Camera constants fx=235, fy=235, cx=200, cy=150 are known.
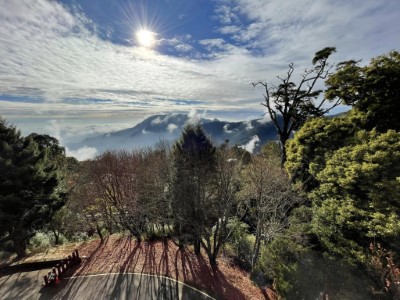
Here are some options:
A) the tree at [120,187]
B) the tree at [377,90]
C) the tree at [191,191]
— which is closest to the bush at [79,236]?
the tree at [120,187]

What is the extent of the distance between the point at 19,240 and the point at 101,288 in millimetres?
7717

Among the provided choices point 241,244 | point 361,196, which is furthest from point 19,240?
point 361,196

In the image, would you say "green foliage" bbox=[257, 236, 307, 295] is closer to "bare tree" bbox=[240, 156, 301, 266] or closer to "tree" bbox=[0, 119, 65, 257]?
"bare tree" bbox=[240, 156, 301, 266]

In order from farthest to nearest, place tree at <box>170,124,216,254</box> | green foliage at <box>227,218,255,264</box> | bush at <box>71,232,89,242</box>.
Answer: bush at <box>71,232,89,242</box> < green foliage at <box>227,218,255,264</box> < tree at <box>170,124,216,254</box>

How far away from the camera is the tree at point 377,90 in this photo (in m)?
12.4

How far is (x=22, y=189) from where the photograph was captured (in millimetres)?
15539

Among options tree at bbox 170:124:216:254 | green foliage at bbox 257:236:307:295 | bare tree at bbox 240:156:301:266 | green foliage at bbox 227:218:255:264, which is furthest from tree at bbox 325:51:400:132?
green foliage at bbox 227:218:255:264

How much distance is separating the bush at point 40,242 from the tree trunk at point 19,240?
1.13m

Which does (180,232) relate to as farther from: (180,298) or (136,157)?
(136,157)

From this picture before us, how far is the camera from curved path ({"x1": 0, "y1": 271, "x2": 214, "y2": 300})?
39.5 ft

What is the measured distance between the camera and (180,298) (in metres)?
12.2

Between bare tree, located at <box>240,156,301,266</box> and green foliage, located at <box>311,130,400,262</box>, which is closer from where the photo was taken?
green foliage, located at <box>311,130,400,262</box>

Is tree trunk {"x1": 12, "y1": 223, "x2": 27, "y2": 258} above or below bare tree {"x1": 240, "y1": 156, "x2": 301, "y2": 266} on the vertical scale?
below

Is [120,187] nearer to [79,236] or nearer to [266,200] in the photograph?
[79,236]
